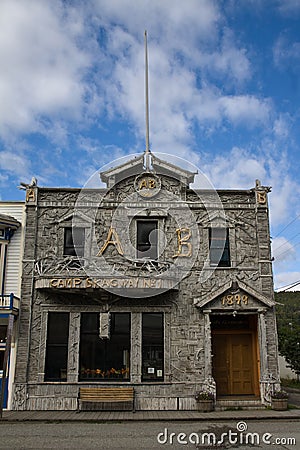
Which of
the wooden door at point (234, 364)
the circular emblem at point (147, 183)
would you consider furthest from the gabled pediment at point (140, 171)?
the wooden door at point (234, 364)

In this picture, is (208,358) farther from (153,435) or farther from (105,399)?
(153,435)

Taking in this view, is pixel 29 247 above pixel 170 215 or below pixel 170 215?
below

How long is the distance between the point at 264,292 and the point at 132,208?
581cm

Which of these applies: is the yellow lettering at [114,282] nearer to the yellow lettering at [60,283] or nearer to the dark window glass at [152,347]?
the yellow lettering at [60,283]

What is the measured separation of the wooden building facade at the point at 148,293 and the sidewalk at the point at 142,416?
0.67 m

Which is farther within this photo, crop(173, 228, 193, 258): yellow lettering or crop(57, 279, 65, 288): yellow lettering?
crop(173, 228, 193, 258): yellow lettering

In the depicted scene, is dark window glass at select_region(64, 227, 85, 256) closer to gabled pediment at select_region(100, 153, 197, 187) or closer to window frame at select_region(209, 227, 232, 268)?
gabled pediment at select_region(100, 153, 197, 187)

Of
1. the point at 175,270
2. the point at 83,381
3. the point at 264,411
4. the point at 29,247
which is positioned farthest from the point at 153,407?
the point at 29,247

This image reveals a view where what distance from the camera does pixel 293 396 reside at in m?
19.4

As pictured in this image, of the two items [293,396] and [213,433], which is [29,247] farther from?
[293,396]

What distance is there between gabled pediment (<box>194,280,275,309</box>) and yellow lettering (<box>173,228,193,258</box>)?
176 centimetres

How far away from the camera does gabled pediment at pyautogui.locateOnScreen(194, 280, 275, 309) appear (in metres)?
16.2

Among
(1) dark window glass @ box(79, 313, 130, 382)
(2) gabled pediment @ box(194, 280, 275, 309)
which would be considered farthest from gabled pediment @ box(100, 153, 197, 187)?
(1) dark window glass @ box(79, 313, 130, 382)

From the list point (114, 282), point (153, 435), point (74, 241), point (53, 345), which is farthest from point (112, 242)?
point (153, 435)
